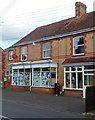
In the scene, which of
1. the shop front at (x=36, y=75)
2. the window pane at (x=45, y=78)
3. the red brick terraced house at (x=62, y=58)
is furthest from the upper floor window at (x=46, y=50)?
the window pane at (x=45, y=78)

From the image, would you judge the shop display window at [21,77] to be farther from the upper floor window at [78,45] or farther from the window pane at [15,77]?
the upper floor window at [78,45]

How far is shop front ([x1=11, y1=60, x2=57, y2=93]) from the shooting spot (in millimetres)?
21609

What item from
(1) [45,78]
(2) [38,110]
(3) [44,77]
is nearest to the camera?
(2) [38,110]

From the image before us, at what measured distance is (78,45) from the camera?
20.2 m

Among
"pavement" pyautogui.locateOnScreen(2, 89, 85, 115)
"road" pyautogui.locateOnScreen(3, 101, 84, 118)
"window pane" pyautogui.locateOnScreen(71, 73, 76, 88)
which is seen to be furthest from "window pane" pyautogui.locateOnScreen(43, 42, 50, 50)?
"road" pyautogui.locateOnScreen(3, 101, 84, 118)

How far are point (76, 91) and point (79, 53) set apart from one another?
12.4ft

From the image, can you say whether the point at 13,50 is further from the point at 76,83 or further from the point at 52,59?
the point at 76,83

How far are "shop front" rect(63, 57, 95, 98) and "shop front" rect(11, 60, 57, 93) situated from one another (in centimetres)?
213

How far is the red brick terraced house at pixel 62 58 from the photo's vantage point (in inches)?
734

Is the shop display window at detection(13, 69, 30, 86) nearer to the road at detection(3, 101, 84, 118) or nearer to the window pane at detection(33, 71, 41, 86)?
the window pane at detection(33, 71, 41, 86)

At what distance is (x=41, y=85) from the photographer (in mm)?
22516

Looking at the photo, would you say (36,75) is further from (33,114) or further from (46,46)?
(33,114)

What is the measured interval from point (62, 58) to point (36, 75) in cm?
388

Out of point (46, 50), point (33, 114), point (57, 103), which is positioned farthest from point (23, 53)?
Result: point (33, 114)
